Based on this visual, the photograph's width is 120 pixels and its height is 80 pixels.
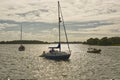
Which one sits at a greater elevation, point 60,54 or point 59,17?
point 59,17

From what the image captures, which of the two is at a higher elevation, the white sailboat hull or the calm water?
the white sailboat hull

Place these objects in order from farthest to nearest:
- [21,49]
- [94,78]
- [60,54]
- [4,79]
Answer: [21,49] < [60,54] < [94,78] < [4,79]

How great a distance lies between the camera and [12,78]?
2030 inches

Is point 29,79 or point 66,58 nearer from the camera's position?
point 29,79

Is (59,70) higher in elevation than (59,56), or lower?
lower

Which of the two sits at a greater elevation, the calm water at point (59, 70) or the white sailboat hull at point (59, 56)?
the white sailboat hull at point (59, 56)

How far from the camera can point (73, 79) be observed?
5244 cm

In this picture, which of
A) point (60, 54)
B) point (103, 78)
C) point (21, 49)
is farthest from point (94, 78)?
point (21, 49)

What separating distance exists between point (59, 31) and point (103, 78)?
149 feet

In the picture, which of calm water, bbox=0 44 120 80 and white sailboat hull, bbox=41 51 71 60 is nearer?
calm water, bbox=0 44 120 80

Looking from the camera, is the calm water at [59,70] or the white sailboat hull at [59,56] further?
the white sailboat hull at [59,56]

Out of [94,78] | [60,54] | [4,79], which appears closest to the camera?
[4,79]

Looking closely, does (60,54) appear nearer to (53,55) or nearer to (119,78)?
(53,55)

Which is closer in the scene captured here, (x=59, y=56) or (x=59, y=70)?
(x=59, y=70)
